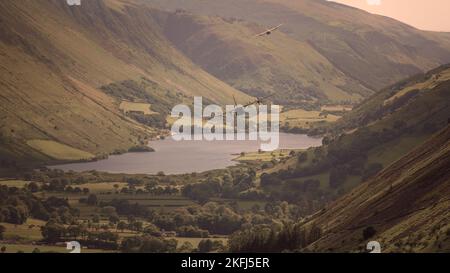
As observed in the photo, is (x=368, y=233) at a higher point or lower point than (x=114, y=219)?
lower

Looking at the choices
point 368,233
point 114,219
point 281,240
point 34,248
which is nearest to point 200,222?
point 114,219

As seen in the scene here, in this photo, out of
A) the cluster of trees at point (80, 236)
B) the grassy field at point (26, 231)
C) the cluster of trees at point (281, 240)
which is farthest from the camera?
the grassy field at point (26, 231)

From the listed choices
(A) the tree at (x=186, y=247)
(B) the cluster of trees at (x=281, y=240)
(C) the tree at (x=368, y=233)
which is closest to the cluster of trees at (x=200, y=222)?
(A) the tree at (x=186, y=247)

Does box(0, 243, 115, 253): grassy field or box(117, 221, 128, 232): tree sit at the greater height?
box(117, 221, 128, 232): tree

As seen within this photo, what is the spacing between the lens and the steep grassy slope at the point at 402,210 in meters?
90.4

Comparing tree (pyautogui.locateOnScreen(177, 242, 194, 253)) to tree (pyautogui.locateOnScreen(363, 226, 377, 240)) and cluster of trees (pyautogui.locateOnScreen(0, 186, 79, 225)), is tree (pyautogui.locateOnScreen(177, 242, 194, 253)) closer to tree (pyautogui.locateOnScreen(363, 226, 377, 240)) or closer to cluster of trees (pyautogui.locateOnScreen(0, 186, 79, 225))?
cluster of trees (pyautogui.locateOnScreen(0, 186, 79, 225))

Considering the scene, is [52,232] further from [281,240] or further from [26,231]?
[281,240]

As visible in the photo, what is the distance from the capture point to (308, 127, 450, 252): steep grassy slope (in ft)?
296

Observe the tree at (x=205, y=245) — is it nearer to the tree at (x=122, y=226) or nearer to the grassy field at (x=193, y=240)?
the grassy field at (x=193, y=240)

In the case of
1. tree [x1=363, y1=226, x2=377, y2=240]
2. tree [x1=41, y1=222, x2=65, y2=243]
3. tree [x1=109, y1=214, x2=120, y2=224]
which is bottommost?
tree [x1=363, y1=226, x2=377, y2=240]

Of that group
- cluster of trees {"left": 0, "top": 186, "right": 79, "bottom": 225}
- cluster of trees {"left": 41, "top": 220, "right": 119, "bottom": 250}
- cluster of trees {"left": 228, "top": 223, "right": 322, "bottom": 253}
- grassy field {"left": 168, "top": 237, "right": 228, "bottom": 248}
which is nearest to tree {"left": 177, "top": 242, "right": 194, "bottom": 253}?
grassy field {"left": 168, "top": 237, "right": 228, "bottom": 248}

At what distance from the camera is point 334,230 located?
122 m

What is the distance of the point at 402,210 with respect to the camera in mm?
113000
